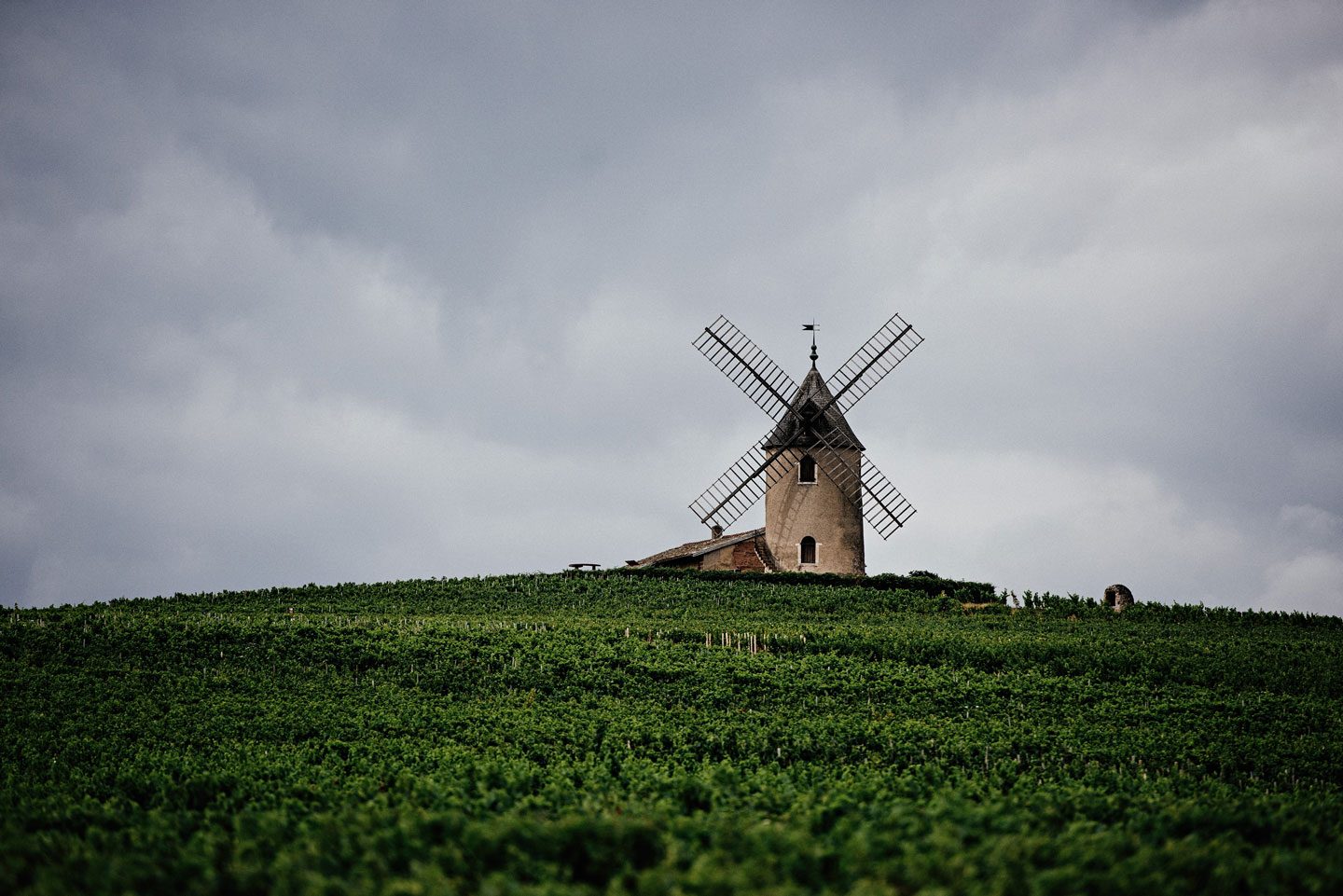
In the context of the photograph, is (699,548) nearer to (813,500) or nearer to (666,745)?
(813,500)

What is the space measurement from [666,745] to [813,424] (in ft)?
95.9

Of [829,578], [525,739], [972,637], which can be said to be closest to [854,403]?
[829,578]

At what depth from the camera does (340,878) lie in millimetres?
5613

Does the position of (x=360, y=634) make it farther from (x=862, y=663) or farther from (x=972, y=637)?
(x=972, y=637)

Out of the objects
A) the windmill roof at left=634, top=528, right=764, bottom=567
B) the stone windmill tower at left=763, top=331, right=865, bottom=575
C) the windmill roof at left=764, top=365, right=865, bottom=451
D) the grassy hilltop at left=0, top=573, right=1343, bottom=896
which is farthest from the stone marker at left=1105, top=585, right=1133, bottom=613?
the windmill roof at left=634, top=528, right=764, bottom=567

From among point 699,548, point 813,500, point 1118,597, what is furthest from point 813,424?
point 1118,597

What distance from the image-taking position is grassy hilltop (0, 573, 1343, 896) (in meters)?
5.88

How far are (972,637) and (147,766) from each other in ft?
67.9

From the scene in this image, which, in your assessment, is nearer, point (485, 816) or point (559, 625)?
point (485, 816)

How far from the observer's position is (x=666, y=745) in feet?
48.9

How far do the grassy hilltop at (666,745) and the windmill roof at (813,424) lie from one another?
8121 millimetres

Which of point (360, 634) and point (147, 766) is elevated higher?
point (360, 634)

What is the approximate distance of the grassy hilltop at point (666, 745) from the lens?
19.3 feet

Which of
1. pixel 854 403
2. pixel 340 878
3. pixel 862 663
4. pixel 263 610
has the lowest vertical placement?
pixel 340 878
